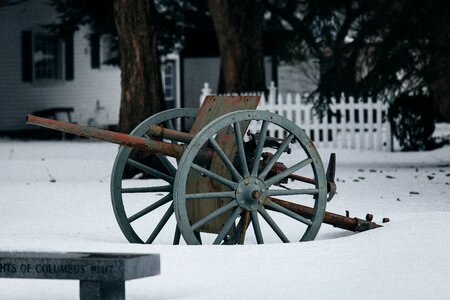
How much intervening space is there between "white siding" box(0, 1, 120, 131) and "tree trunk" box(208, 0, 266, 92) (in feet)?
21.4

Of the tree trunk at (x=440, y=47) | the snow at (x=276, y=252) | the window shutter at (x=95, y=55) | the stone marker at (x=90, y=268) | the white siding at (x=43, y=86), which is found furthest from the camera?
the window shutter at (x=95, y=55)

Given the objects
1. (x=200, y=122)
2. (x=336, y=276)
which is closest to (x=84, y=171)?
(x=200, y=122)

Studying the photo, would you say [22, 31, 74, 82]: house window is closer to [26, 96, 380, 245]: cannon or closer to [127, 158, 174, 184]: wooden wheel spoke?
[127, 158, 174, 184]: wooden wheel spoke

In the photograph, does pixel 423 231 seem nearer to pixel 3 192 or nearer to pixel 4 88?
pixel 3 192

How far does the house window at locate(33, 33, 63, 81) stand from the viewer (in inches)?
1325

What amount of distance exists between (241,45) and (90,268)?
2112 cm

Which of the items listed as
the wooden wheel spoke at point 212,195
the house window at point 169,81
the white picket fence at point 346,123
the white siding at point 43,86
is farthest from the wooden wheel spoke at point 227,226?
Result: the house window at point 169,81

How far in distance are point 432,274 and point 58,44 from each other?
2654cm

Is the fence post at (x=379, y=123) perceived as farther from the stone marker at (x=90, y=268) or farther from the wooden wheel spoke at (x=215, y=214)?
the stone marker at (x=90, y=268)

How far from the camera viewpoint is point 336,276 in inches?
350

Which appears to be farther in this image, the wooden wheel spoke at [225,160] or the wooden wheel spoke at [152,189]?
the wooden wheel spoke at [152,189]

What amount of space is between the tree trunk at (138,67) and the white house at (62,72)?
1162 centimetres

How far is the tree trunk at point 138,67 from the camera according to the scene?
65.0ft

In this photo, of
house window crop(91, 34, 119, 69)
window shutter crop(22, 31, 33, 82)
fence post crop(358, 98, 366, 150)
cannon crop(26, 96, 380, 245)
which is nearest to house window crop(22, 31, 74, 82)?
window shutter crop(22, 31, 33, 82)
